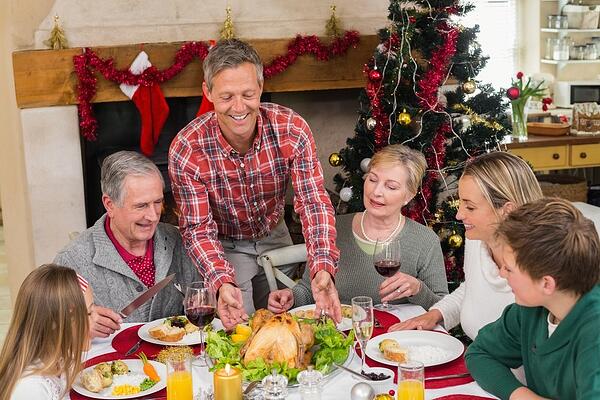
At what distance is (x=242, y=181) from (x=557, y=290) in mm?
1374

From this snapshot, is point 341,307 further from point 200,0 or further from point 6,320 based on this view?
point 6,320

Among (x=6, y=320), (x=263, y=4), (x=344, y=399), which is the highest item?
(x=263, y=4)

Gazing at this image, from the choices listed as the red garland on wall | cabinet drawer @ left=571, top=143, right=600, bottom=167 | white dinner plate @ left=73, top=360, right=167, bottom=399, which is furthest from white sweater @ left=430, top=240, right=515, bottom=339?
cabinet drawer @ left=571, top=143, right=600, bottom=167

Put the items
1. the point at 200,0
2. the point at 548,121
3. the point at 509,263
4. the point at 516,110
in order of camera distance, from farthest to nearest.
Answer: the point at 548,121, the point at 516,110, the point at 200,0, the point at 509,263

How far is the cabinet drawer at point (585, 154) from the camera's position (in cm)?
571

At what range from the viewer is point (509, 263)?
5.79ft

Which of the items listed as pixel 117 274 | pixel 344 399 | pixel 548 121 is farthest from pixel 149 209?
pixel 548 121

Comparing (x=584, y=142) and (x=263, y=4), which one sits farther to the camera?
(x=584, y=142)

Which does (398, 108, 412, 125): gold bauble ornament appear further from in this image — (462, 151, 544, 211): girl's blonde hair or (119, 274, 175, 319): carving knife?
(119, 274, 175, 319): carving knife

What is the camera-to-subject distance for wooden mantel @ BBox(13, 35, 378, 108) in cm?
421

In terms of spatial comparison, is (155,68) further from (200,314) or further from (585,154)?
(585,154)

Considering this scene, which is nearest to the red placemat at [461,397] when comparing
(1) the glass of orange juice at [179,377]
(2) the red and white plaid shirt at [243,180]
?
(1) the glass of orange juice at [179,377]

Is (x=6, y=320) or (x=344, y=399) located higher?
(x=344, y=399)

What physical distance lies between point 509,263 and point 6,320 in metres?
3.94
